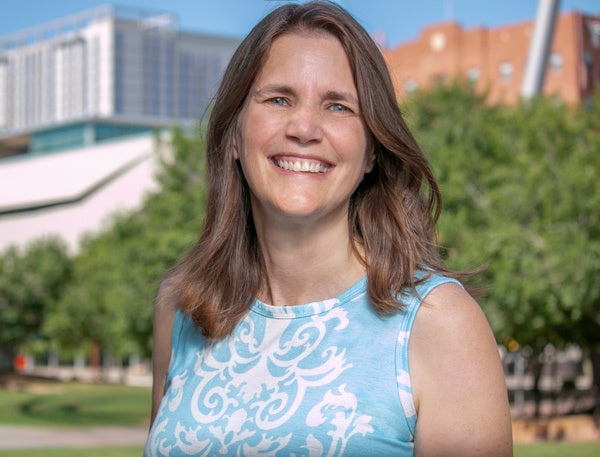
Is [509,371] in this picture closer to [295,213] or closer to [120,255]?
[120,255]

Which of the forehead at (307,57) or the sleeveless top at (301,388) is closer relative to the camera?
the sleeveless top at (301,388)

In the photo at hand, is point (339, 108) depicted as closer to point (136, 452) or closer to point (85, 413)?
point (136, 452)

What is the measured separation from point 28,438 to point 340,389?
1953 centimetres

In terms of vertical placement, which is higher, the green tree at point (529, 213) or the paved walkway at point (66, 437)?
the green tree at point (529, 213)

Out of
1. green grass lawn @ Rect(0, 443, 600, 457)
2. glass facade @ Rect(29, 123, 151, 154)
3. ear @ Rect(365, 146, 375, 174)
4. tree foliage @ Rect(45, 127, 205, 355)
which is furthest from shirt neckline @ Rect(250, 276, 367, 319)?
glass facade @ Rect(29, 123, 151, 154)

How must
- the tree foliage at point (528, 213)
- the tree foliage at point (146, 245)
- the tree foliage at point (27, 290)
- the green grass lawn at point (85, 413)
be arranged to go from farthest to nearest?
the tree foliage at point (27, 290)
the tree foliage at point (146, 245)
the tree foliage at point (528, 213)
the green grass lawn at point (85, 413)

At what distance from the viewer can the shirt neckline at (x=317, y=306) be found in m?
2.36

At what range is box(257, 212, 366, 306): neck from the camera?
2.42m

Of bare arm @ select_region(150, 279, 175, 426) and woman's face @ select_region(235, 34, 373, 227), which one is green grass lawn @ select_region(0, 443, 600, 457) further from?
woman's face @ select_region(235, 34, 373, 227)

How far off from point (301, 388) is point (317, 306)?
22 cm

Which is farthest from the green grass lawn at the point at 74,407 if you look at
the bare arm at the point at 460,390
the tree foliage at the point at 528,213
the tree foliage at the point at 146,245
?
the bare arm at the point at 460,390

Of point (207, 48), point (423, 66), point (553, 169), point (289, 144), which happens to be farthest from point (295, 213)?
point (207, 48)

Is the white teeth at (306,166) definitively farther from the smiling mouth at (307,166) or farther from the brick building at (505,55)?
the brick building at (505,55)

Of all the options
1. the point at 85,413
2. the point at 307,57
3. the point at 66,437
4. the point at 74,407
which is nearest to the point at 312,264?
the point at 307,57
